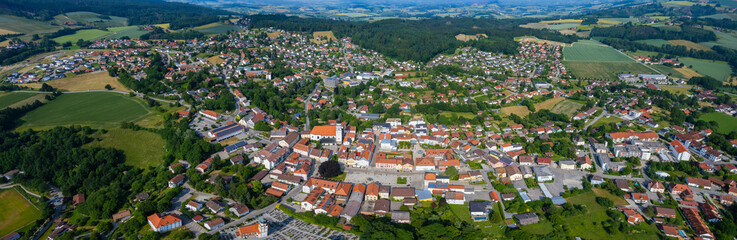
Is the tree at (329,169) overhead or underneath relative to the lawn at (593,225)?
overhead

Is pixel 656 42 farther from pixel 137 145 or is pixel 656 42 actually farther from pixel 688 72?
pixel 137 145

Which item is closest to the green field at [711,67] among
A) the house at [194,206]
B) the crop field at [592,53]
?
the crop field at [592,53]

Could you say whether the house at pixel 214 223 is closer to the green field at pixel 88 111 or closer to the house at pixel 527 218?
the house at pixel 527 218

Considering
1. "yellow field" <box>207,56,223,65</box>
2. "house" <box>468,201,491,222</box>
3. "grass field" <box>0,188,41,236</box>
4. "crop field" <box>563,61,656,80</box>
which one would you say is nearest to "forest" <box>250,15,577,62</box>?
"crop field" <box>563,61,656,80</box>

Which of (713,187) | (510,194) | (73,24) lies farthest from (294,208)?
(73,24)

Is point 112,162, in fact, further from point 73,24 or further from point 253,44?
point 73,24

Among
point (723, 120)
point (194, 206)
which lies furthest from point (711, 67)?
point (194, 206)
